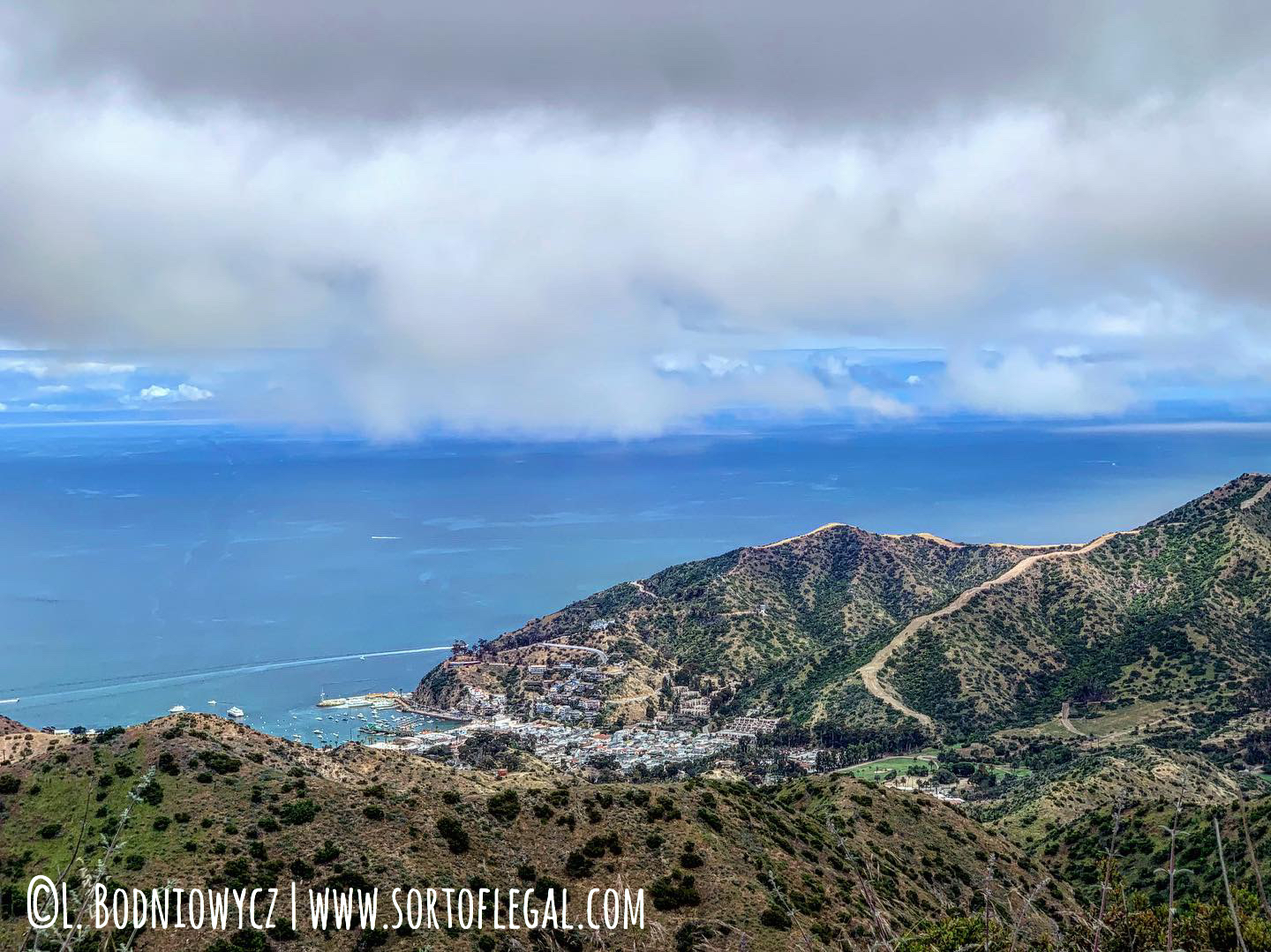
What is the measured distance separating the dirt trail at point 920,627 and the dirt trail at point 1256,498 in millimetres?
12816

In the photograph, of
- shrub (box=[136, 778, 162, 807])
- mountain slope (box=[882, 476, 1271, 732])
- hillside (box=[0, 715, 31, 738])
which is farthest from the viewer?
mountain slope (box=[882, 476, 1271, 732])

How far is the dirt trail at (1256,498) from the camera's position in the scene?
11694cm

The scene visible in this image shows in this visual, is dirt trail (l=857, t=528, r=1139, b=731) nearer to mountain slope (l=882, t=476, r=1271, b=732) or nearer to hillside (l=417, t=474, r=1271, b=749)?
hillside (l=417, t=474, r=1271, b=749)

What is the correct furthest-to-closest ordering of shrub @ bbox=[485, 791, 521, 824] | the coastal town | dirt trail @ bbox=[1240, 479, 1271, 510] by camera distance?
dirt trail @ bbox=[1240, 479, 1271, 510]
the coastal town
shrub @ bbox=[485, 791, 521, 824]

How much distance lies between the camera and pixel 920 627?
10469 cm

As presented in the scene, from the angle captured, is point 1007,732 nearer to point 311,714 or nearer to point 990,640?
point 990,640

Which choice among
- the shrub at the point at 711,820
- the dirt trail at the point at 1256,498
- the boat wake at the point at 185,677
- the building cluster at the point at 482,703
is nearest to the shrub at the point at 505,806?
the shrub at the point at 711,820

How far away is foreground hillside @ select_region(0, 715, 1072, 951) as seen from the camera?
25.7 m

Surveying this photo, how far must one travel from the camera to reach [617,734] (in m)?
95.6

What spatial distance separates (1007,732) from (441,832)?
74185 millimetres

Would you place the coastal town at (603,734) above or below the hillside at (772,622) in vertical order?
below

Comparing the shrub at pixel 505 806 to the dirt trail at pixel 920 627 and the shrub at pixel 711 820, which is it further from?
the dirt trail at pixel 920 627

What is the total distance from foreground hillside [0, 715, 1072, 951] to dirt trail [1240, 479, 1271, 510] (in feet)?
326

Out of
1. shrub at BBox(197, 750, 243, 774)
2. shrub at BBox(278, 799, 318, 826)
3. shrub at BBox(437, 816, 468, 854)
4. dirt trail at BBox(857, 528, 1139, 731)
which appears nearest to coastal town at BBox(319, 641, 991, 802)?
dirt trail at BBox(857, 528, 1139, 731)
